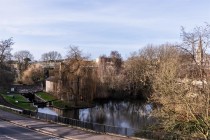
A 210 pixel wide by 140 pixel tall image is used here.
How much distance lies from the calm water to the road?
1313cm

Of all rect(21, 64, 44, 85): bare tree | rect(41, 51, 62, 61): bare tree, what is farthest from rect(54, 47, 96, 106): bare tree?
rect(41, 51, 62, 61): bare tree

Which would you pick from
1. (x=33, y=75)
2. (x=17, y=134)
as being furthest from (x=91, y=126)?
(x=33, y=75)

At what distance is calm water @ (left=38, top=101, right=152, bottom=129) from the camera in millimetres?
44256

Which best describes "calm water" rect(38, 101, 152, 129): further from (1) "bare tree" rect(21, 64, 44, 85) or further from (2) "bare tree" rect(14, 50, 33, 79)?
(2) "bare tree" rect(14, 50, 33, 79)

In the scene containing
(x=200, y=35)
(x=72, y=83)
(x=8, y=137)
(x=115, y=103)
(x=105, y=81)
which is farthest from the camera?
(x=105, y=81)

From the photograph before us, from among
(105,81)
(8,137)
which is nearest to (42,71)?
(105,81)

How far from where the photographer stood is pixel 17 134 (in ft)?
106

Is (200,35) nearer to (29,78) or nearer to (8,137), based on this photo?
(8,137)

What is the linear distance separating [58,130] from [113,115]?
62.3 ft

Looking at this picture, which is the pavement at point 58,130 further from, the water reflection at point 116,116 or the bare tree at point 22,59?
the bare tree at point 22,59

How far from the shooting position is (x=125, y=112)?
5397 centimetres

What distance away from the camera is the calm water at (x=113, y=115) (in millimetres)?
44256

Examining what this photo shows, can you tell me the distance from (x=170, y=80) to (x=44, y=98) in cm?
5093

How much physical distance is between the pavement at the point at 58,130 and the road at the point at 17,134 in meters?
0.90
